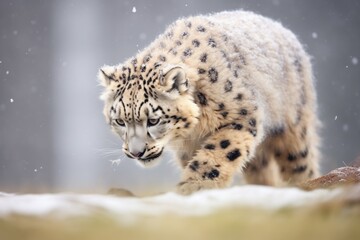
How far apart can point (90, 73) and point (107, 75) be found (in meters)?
0.55

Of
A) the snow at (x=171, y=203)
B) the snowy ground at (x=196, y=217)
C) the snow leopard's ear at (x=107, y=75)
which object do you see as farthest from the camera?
the snow leopard's ear at (x=107, y=75)

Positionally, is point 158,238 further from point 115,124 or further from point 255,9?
point 255,9

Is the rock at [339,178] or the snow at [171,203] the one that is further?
the rock at [339,178]

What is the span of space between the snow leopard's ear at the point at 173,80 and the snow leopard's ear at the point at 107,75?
1.06ft

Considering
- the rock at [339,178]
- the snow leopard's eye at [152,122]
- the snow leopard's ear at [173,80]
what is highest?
the snow leopard's ear at [173,80]

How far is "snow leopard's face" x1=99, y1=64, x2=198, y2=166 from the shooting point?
3.58 m

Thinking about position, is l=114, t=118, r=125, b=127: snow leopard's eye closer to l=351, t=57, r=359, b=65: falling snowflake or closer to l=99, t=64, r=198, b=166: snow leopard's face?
l=99, t=64, r=198, b=166: snow leopard's face

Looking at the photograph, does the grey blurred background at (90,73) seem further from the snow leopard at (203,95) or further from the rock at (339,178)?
the rock at (339,178)

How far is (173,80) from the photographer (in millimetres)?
3674

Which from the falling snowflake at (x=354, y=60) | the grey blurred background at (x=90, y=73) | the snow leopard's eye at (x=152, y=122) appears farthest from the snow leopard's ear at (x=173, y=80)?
the falling snowflake at (x=354, y=60)

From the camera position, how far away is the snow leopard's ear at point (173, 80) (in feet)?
A: 12.0

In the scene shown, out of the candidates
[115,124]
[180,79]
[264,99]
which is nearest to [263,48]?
[264,99]

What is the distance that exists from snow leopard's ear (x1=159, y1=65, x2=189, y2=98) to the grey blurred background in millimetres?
462

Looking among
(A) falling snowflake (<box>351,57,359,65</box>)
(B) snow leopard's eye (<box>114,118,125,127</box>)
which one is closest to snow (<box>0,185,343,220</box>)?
(B) snow leopard's eye (<box>114,118,125,127</box>)
